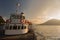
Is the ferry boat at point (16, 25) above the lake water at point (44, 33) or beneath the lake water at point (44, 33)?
above

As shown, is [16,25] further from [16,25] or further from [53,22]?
[53,22]

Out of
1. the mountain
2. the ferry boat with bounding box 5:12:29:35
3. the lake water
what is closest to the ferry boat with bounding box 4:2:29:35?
the ferry boat with bounding box 5:12:29:35

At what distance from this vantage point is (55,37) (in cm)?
352

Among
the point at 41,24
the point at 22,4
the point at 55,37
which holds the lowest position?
the point at 55,37

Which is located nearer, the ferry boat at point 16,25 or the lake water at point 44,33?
the ferry boat at point 16,25

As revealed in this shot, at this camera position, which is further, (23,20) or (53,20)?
(53,20)

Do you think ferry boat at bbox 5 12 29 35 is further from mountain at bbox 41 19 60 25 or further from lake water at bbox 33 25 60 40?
mountain at bbox 41 19 60 25

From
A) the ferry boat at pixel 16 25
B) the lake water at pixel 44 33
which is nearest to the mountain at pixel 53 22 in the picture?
the lake water at pixel 44 33

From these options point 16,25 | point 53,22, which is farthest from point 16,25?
point 53,22

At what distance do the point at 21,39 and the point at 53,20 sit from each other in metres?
1.24

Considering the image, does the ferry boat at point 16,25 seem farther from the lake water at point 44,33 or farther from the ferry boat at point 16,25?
the lake water at point 44,33

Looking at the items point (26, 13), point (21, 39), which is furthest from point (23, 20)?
point (21, 39)

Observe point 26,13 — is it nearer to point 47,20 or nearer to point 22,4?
point 22,4

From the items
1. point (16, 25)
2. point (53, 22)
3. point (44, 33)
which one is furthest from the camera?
point (44, 33)
